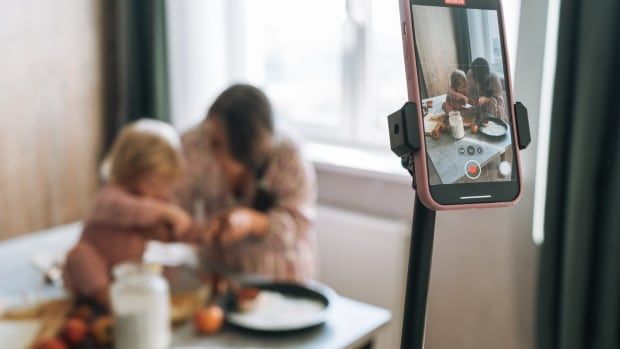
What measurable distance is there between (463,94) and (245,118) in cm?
102

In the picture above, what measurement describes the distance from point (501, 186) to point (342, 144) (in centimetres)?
153

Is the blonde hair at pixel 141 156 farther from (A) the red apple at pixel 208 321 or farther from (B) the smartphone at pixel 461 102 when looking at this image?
(B) the smartphone at pixel 461 102

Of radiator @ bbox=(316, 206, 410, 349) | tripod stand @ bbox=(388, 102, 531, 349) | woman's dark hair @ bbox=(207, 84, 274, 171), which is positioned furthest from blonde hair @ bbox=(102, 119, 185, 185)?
tripod stand @ bbox=(388, 102, 531, 349)

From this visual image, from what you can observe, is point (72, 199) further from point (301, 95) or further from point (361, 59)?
point (361, 59)

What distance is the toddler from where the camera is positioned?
3.78 feet

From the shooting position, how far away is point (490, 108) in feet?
1.24

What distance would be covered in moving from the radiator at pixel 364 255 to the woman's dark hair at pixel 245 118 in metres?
0.42

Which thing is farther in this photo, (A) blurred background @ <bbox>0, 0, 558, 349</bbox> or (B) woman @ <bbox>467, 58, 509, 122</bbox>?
(A) blurred background @ <bbox>0, 0, 558, 349</bbox>

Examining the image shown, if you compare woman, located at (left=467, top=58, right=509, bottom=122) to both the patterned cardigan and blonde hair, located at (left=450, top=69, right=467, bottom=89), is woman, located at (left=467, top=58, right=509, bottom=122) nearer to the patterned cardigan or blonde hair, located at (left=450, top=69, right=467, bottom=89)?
blonde hair, located at (left=450, top=69, right=467, bottom=89)

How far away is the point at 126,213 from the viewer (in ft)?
3.93

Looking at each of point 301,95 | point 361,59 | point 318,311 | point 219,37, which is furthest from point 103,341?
point 219,37

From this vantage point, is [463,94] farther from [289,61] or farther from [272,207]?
[289,61]

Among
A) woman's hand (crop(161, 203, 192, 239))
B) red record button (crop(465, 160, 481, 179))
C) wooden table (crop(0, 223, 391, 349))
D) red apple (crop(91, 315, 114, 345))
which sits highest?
red record button (crop(465, 160, 481, 179))

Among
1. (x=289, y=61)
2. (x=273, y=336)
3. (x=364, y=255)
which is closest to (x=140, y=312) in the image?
(x=273, y=336)
